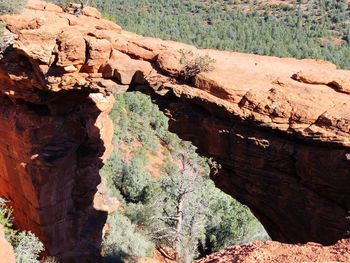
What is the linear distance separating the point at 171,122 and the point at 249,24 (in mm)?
45072

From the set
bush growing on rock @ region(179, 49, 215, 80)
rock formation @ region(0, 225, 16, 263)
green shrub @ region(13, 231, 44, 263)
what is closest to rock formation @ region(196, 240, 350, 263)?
rock formation @ region(0, 225, 16, 263)

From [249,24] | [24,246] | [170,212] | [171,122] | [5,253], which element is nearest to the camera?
[5,253]

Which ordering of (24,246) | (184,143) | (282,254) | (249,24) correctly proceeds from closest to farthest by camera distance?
(282,254) < (24,246) < (184,143) < (249,24)

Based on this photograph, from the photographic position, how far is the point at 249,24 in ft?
177

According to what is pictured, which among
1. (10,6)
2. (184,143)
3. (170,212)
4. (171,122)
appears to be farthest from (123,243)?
(10,6)

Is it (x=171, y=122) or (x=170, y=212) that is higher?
(x=171, y=122)

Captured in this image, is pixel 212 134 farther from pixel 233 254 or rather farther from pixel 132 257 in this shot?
pixel 132 257

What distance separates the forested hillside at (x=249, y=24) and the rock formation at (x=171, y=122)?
27233 mm

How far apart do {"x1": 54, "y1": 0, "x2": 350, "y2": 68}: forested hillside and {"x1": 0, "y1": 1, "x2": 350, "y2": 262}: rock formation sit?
2723cm

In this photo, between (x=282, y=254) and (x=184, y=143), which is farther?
(x=184, y=143)

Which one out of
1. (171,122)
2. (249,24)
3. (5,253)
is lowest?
(5,253)

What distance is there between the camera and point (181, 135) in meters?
11.6

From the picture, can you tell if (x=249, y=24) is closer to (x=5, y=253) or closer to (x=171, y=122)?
(x=171, y=122)

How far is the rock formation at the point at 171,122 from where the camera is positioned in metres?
9.62
